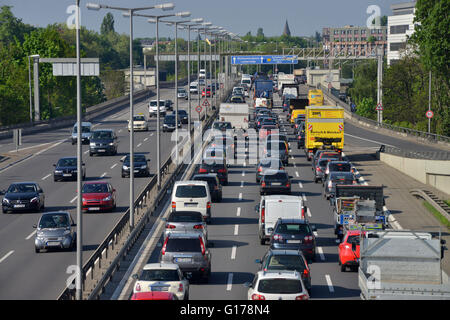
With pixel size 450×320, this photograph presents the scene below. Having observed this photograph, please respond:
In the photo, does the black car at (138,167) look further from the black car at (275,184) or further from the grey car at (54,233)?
the grey car at (54,233)

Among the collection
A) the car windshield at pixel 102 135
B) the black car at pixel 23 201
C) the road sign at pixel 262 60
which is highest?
the road sign at pixel 262 60

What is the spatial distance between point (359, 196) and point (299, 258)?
13.8m

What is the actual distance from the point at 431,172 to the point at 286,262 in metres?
36.6

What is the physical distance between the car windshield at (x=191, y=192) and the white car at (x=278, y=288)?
1677cm

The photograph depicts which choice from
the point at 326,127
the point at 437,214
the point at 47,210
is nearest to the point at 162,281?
the point at 47,210

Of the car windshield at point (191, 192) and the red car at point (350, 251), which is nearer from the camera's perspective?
the red car at point (350, 251)

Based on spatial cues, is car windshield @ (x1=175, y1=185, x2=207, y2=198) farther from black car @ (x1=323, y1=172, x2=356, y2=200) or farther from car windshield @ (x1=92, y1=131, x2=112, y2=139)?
car windshield @ (x1=92, y1=131, x2=112, y2=139)

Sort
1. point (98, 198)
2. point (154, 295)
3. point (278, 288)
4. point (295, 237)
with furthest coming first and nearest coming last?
point (98, 198) → point (295, 237) → point (154, 295) → point (278, 288)

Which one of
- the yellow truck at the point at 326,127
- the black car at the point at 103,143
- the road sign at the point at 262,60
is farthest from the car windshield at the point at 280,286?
the road sign at the point at 262,60

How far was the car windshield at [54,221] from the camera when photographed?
32688 millimetres

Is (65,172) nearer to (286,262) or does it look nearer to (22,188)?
(22,188)

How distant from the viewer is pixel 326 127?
59062 mm

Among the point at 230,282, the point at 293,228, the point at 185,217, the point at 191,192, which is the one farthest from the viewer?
the point at 191,192

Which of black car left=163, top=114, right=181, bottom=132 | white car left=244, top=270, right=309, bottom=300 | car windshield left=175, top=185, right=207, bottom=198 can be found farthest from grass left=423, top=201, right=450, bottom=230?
black car left=163, top=114, right=181, bottom=132
